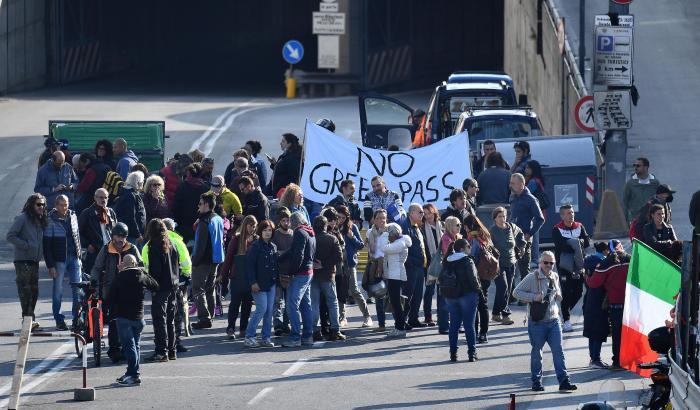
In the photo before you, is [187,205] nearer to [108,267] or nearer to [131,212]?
[131,212]

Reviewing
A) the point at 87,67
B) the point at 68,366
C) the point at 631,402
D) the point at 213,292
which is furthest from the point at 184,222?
the point at 87,67

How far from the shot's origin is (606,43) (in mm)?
27234

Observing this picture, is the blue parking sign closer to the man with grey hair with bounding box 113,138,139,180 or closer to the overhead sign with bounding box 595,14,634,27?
the overhead sign with bounding box 595,14,634,27

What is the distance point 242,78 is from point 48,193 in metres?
37.9

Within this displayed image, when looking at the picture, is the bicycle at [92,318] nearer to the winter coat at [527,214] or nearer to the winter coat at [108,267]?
the winter coat at [108,267]

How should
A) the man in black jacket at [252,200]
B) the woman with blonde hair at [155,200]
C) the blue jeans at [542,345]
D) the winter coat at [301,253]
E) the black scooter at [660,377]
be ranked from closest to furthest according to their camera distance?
1. the black scooter at [660,377]
2. the blue jeans at [542,345]
3. the winter coat at [301,253]
4. the man in black jacket at [252,200]
5. the woman with blonde hair at [155,200]

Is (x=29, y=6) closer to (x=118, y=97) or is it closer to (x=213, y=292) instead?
(x=118, y=97)

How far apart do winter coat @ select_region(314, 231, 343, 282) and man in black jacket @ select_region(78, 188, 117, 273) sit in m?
2.79

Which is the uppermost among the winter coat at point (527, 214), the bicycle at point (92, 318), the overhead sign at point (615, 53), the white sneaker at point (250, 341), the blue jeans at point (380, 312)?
the overhead sign at point (615, 53)

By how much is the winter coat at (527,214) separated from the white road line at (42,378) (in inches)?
278

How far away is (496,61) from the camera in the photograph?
63.3 m

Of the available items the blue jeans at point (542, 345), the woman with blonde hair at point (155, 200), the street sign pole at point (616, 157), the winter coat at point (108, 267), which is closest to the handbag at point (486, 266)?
the blue jeans at point (542, 345)

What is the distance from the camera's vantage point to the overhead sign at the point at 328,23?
48938 mm

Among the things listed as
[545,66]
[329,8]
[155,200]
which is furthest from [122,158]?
[329,8]
